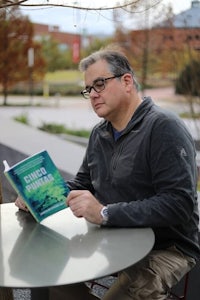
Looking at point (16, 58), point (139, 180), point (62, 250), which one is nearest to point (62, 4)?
point (139, 180)

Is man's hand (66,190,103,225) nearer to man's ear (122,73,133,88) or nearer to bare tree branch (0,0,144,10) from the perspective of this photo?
man's ear (122,73,133,88)

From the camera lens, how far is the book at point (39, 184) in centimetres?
179

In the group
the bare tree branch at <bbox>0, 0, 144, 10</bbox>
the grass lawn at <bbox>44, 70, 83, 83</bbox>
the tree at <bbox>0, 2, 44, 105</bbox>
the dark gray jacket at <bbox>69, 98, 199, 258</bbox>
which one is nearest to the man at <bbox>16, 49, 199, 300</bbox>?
the dark gray jacket at <bbox>69, 98, 199, 258</bbox>

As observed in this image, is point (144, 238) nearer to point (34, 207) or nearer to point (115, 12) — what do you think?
point (34, 207)

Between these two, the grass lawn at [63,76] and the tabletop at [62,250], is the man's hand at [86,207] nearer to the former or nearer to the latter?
the tabletop at [62,250]

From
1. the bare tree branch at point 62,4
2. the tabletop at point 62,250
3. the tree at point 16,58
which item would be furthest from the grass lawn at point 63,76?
the tabletop at point 62,250

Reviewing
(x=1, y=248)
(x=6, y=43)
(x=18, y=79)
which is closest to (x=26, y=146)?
(x=1, y=248)

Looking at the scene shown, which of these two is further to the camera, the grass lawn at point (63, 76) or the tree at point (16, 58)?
the grass lawn at point (63, 76)

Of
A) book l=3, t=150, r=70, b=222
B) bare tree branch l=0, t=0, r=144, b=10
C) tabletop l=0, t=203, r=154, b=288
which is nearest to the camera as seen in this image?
tabletop l=0, t=203, r=154, b=288

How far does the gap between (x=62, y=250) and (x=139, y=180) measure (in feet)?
1.53

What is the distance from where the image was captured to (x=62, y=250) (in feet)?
5.58

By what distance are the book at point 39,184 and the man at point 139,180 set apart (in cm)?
7

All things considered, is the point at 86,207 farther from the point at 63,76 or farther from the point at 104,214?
the point at 63,76

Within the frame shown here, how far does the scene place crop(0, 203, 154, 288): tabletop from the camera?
59.6 inches
